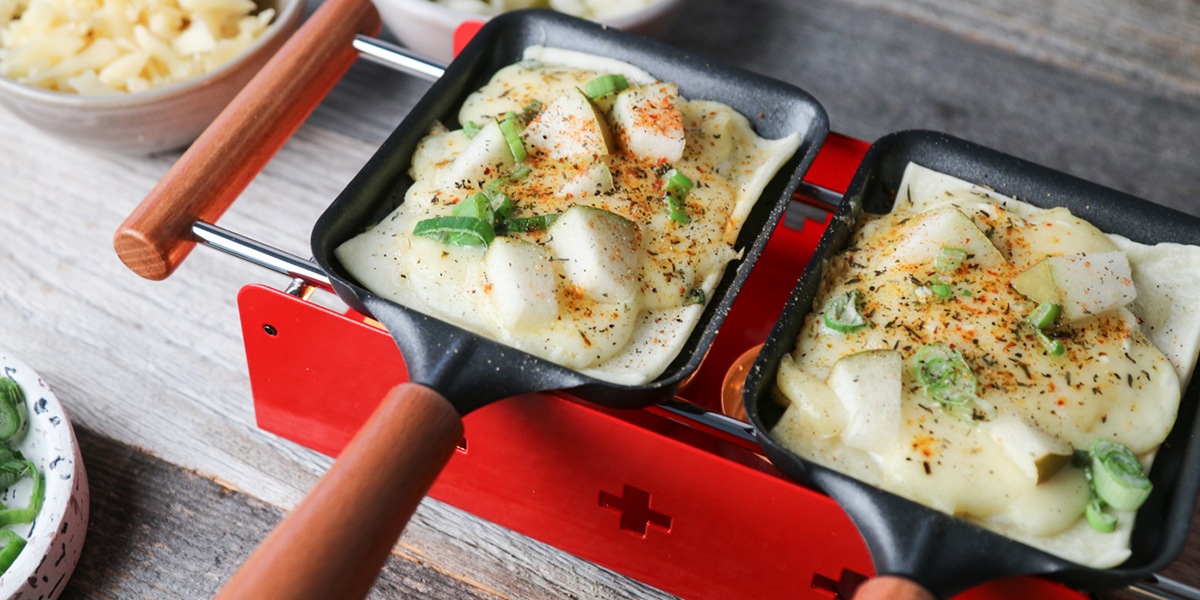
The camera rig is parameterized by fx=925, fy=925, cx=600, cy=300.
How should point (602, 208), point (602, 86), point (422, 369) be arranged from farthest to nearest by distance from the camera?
point (602, 86) → point (602, 208) → point (422, 369)

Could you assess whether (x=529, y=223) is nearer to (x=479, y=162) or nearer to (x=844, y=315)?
(x=479, y=162)

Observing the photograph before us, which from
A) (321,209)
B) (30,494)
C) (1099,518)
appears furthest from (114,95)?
(1099,518)

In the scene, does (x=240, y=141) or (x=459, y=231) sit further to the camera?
(x=240, y=141)

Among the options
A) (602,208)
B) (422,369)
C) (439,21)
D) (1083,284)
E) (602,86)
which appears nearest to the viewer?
(422,369)

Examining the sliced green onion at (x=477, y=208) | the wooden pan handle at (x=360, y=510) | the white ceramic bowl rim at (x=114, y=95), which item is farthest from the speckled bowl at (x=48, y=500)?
the sliced green onion at (x=477, y=208)

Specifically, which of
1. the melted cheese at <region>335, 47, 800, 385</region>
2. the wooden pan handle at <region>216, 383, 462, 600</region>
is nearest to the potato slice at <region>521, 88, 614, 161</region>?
the melted cheese at <region>335, 47, 800, 385</region>
